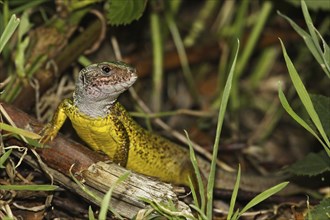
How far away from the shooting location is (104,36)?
12.4 ft

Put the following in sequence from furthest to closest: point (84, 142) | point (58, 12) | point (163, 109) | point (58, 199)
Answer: point (163, 109) → point (58, 12) → point (84, 142) → point (58, 199)

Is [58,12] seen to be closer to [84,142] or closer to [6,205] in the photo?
[84,142]

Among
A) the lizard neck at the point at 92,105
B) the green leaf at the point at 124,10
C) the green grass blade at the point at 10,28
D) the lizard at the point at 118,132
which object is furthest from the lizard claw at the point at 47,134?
the green leaf at the point at 124,10

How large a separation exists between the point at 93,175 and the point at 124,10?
3.28 feet

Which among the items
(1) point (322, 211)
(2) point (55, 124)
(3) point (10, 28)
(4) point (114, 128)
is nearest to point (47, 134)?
(2) point (55, 124)

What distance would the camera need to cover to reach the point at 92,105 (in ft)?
9.63

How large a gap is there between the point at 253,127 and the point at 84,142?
191 centimetres

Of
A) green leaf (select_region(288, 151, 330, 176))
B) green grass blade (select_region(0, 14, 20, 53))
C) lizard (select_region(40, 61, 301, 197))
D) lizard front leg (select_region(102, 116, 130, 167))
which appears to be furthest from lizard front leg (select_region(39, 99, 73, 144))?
green leaf (select_region(288, 151, 330, 176))

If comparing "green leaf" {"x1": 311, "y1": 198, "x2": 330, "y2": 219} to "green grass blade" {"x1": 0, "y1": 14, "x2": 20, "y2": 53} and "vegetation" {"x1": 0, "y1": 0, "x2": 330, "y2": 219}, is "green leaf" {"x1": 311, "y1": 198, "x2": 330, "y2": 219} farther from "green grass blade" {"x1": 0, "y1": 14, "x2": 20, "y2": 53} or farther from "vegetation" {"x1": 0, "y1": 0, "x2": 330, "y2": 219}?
"green grass blade" {"x1": 0, "y1": 14, "x2": 20, "y2": 53}

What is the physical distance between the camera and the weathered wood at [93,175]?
2.57m

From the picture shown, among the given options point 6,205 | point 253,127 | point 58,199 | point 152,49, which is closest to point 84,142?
point 58,199

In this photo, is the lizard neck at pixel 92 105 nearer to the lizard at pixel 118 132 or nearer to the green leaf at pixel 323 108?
the lizard at pixel 118 132

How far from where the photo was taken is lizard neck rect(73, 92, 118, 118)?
292cm

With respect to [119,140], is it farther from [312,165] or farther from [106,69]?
[312,165]
